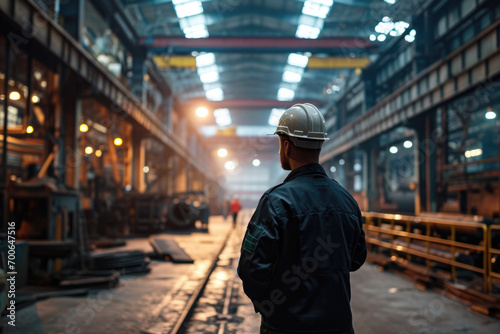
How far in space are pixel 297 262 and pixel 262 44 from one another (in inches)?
751

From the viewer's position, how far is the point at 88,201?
13406 mm

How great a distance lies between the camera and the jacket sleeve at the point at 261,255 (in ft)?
5.56

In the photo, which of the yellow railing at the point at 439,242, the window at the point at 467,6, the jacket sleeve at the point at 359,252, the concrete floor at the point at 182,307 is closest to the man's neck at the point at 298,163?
the jacket sleeve at the point at 359,252

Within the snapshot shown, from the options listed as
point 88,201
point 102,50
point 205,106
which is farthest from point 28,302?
point 205,106

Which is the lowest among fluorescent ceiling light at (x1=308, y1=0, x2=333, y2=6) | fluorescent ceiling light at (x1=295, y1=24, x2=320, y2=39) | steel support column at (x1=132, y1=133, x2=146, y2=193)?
steel support column at (x1=132, y1=133, x2=146, y2=193)

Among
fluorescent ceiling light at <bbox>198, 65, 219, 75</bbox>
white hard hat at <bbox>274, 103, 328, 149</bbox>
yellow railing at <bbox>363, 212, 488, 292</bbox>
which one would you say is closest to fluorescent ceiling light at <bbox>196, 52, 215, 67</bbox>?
fluorescent ceiling light at <bbox>198, 65, 219, 75</bbox>

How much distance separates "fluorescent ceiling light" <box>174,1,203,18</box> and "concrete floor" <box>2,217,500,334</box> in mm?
17788

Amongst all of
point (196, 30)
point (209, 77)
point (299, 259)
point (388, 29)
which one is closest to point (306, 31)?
point (196, 30)

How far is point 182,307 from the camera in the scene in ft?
18.6

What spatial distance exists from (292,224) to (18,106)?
1867cm

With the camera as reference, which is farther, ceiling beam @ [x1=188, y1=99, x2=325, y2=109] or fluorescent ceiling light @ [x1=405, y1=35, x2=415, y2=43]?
ceiling beam @ [x1=188, y1=99, x2=325, y2=109]

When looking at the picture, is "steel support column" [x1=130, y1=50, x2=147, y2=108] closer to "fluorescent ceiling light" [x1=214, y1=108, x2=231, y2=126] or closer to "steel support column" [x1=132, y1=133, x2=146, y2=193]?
"steel support column" [x1=132, y1=133, x2=146, y2=193]

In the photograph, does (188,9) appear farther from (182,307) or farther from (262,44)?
(182,307)

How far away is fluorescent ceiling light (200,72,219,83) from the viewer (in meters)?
31.0
